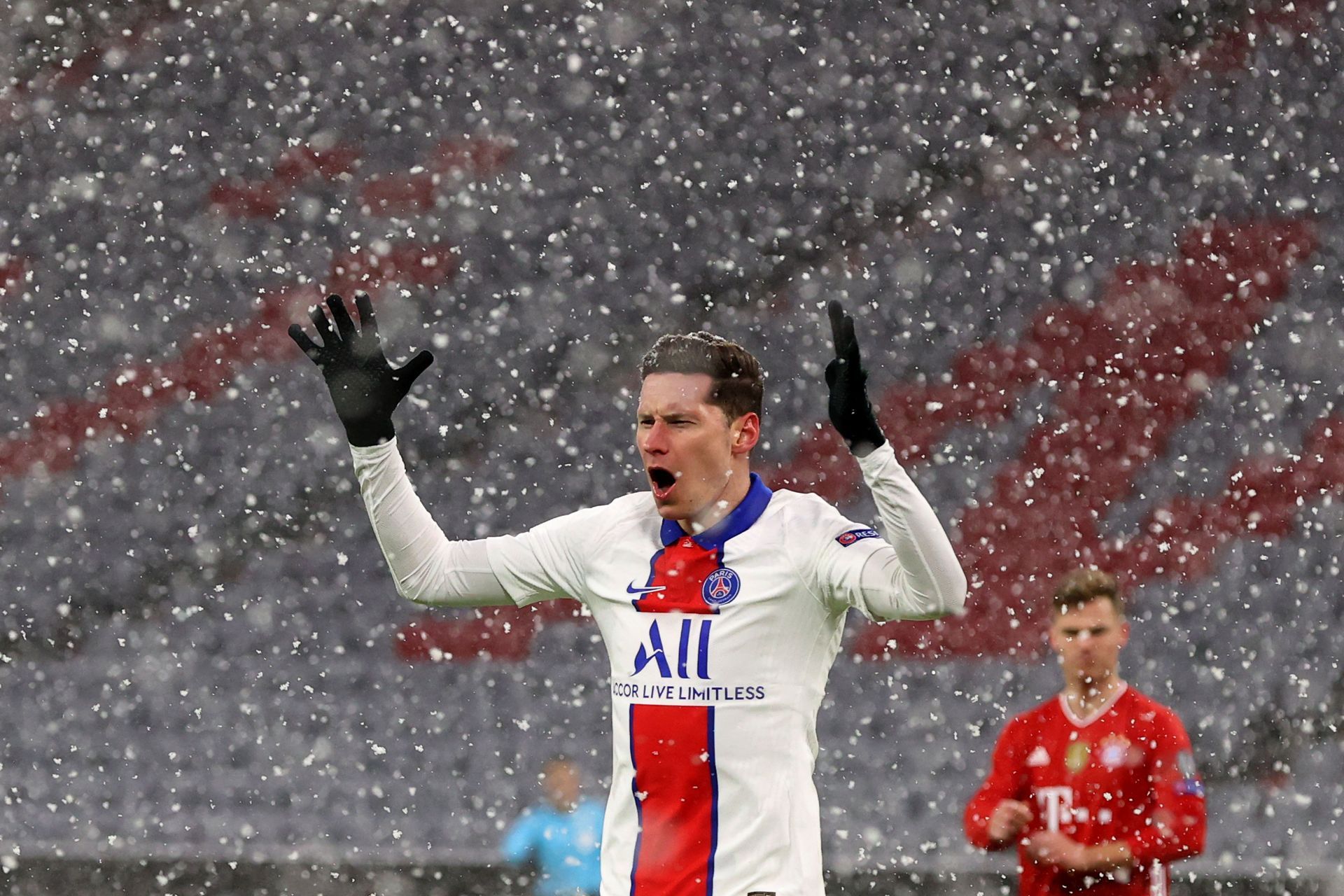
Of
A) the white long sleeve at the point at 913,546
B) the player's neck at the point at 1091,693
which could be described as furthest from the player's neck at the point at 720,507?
the player's neck at the point at 1091,693

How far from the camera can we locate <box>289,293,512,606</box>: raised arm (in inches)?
97.5

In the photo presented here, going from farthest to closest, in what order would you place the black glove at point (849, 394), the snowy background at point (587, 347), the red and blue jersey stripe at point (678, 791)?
the snowy background at point (587, 347) → the red and blue jersey stripe at point (678, 791) → the black glove at point (849, 394)

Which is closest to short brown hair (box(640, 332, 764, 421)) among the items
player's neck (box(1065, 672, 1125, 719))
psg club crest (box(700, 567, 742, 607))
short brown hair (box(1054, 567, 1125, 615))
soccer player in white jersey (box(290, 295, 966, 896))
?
soccer player in white jersey (box(290, 295, 966, 896))

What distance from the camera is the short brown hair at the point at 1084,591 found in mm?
3199

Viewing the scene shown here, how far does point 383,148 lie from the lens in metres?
6.76

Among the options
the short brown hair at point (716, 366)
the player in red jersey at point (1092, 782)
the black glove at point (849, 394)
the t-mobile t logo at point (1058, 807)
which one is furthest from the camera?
the t-mobile t logo at point (1058, 807)

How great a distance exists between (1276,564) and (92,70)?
513cm

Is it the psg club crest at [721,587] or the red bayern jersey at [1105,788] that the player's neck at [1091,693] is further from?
the psg club crest at [721,587]

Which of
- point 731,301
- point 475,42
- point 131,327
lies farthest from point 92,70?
point 731,301

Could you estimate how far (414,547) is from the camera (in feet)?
8.32

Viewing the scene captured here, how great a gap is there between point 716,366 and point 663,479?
0.20m

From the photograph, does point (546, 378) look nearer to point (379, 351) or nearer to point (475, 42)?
point (475, 42)

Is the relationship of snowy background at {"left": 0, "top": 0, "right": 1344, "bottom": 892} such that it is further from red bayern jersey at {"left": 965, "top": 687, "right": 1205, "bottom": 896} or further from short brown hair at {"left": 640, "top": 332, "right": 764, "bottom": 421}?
short brown hair at {"left": 640, "top": 332, "right": 764, "bottom": 421}

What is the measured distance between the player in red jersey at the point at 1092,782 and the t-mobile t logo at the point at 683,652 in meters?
0.91
